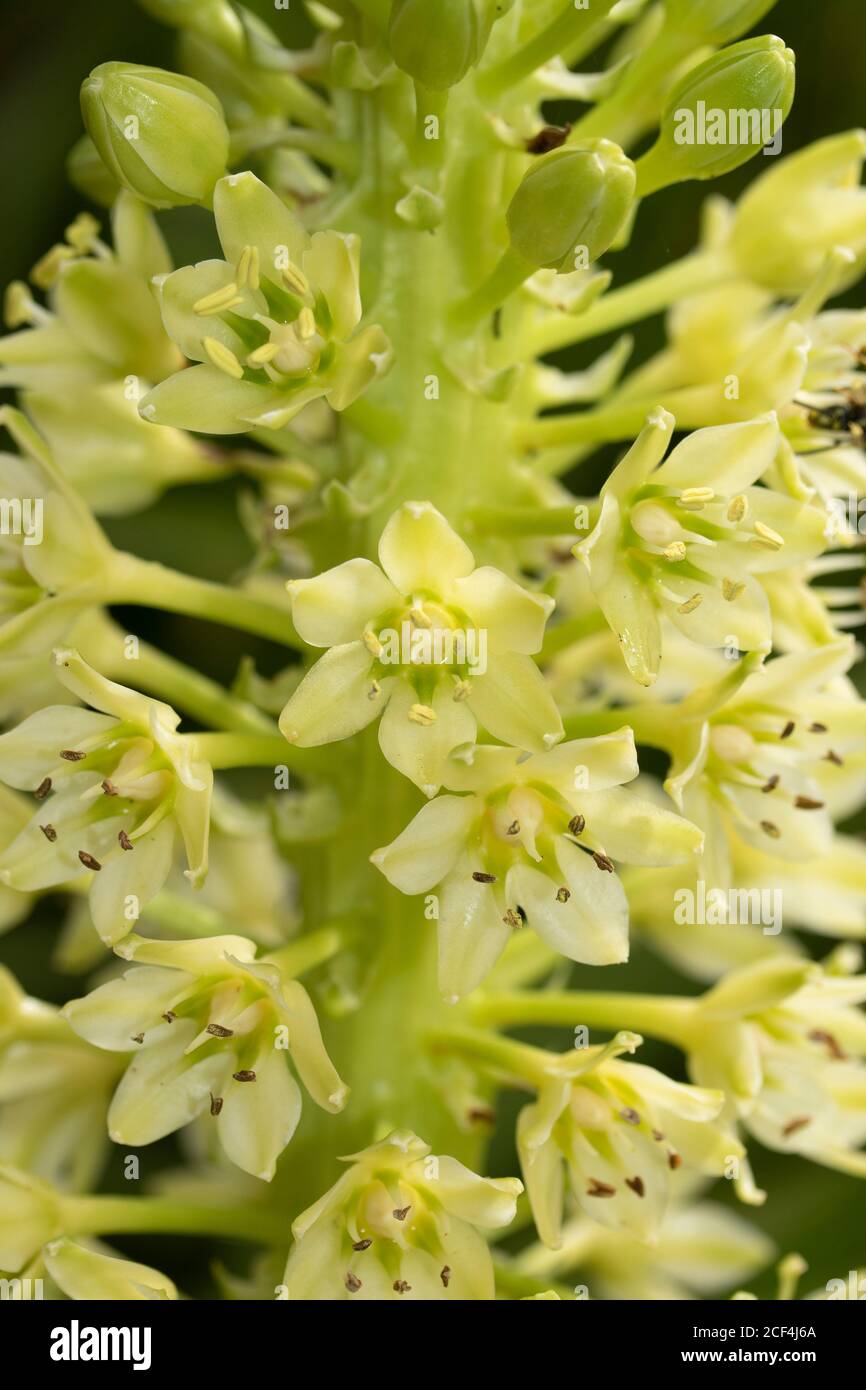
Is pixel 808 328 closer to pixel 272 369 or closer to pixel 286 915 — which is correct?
pixel 272 369

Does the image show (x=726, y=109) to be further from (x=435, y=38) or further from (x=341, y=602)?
(x=341, y=602)

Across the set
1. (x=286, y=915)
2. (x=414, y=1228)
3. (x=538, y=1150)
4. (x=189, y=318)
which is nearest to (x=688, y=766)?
(x=538, y=1150)

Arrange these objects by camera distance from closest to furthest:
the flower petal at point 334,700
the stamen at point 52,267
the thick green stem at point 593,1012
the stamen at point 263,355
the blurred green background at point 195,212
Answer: the flower petal at point 334,700
the stamen at point 263,355
the thick green stem at point 593,1012
the stamen at point 52,267
the blurred green background at point 195,212

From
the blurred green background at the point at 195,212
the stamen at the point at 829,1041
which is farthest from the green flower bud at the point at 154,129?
the stamen at the point at 829,1041

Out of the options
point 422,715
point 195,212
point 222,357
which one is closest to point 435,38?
point 222,357

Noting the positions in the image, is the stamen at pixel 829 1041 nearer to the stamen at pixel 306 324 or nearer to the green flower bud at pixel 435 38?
the stamen at pixel 306 324

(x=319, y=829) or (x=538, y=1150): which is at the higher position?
(x=319, y=829)
